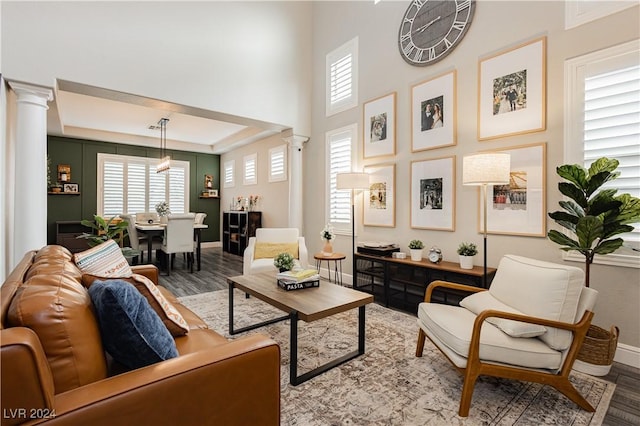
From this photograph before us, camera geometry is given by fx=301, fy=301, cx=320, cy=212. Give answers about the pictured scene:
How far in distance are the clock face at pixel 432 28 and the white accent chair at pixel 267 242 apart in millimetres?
2780

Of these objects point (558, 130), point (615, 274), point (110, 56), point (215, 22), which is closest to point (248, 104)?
point (215, 22)

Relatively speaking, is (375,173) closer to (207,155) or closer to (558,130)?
(558,130)

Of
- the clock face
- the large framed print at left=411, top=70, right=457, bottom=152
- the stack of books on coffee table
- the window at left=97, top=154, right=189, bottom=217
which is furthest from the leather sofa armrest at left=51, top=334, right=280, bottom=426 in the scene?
the window at left=97, top=154, right=189, bottom=217

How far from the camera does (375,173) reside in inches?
167

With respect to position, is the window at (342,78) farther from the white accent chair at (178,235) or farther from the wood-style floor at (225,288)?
the wood-style floor at (225,288)

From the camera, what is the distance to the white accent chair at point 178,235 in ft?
17.0

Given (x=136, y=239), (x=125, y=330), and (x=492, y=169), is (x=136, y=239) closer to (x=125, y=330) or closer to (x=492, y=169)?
(x=125, y=330)

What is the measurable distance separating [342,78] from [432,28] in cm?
156

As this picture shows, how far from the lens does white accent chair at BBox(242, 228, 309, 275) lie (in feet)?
12.4

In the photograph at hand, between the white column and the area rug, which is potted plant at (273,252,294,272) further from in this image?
the white column

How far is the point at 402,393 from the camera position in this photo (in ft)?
6.31

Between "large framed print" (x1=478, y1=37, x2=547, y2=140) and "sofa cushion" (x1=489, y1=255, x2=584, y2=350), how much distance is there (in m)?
1.50

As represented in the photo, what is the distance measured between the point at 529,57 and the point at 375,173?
2.06 meters

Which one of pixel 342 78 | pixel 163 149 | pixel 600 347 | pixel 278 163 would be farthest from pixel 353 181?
pixel 163 149
